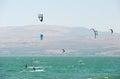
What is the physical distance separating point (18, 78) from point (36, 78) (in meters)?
3.78

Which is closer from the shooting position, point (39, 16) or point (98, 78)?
point (39, 16)

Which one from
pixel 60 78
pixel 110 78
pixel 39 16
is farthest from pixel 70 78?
pixel 39 16

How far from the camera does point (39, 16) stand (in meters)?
44.1

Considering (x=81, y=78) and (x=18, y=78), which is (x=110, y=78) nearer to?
(x=81, y=78)

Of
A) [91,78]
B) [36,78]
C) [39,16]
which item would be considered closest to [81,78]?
[91,78]

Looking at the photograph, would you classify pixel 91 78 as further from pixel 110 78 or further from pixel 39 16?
pixel 39 16

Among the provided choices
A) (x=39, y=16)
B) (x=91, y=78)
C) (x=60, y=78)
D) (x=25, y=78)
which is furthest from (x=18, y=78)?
(x=39, y=16)

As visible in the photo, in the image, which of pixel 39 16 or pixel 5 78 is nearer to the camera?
pixel 39 16

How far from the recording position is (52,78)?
3629 inches

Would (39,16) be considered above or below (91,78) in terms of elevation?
above

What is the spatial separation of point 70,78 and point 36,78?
7.08 meters

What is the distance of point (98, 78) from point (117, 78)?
436cm

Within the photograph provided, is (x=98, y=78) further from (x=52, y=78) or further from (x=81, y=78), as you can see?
(x=52, y=78)

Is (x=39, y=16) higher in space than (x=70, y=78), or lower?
higher
